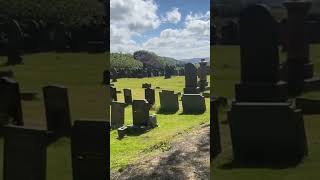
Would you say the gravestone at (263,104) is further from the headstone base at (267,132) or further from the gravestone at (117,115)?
the gravestone at (117,115)

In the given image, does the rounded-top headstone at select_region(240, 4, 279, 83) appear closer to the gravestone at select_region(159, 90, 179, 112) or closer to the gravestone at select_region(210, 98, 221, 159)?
the gravestone at select_region(210, 98, 221, 159)

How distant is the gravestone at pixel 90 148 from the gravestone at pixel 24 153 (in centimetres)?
39

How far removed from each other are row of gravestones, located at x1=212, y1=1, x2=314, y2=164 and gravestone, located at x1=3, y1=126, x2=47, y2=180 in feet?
6.76

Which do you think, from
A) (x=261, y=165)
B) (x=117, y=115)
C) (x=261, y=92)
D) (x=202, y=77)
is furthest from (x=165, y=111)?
(x=261, y=92)

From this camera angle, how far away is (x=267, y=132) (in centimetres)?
536

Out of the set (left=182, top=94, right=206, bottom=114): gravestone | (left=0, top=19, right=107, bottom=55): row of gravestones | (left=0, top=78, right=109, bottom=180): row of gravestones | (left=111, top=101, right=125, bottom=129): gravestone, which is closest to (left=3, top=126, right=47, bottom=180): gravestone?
(left=0, top=78, right=109, bottom=180): row of gravestones

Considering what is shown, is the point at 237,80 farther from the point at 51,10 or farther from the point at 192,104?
the point at 192,104

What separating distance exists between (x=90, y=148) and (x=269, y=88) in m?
2.18

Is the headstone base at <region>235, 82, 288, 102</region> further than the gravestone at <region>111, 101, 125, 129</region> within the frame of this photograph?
No

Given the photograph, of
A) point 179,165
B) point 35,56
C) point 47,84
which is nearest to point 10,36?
point 35,56

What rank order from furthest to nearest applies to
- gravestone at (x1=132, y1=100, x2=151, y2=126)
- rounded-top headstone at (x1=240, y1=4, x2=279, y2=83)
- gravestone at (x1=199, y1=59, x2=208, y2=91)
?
gravestone at (x1=199, y1=59, x2=208, y2=91) < gravestone at (x1=132, y1=100, x2=151, y2=126) < rounded-top headstone at (x1=240, y1=4, x2=279, y2=83)

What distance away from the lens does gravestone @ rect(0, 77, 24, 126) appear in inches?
220

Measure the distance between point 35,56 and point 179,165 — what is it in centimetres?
469

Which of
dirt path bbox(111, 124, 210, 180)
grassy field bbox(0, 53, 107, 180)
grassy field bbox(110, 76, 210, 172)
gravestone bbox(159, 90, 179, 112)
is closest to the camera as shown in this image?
grassy field bbox(0, 53, 107, 180)
